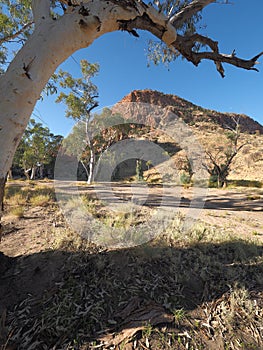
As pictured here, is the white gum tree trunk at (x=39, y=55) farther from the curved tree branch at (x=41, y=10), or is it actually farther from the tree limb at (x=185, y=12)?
the tree limb at (x=185, y=12)

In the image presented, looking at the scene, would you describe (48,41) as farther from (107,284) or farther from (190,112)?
(190,112)

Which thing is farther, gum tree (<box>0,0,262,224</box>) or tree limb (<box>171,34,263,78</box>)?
tree limb (<box>171,34,263,78</box>)

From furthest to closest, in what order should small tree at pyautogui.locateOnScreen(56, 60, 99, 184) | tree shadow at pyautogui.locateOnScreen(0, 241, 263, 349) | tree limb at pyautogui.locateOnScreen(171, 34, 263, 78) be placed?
small tree at pyautogui.locateOnScreen(56, 60, 99, 184), tree limb at pyautogui.locateOnScreen(171, 34, 263, 78), tree shadow at pyautogui.locateOnScreen(0, 241, 263, 349)

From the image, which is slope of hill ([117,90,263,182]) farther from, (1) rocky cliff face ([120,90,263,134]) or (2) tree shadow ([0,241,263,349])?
(2) tree shadow ([0,241,263,349])

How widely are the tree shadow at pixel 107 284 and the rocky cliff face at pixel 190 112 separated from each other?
45025mm

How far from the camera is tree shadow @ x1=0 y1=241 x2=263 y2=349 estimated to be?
4.62 ft

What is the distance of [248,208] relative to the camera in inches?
259

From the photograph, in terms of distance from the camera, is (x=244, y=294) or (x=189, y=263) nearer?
(x=244, y=294)

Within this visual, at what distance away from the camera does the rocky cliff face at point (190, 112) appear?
165 ft

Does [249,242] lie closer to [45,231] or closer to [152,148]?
[45,231]

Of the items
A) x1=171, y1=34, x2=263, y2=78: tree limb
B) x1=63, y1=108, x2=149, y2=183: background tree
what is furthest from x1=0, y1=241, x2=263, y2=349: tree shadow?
x1=63, y1=108, x2=149, y2=183: background tree

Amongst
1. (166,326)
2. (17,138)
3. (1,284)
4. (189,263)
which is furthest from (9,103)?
(189,263)

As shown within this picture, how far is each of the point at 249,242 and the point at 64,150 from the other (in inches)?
881

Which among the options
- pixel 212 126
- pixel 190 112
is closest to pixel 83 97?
pixel 212 126
